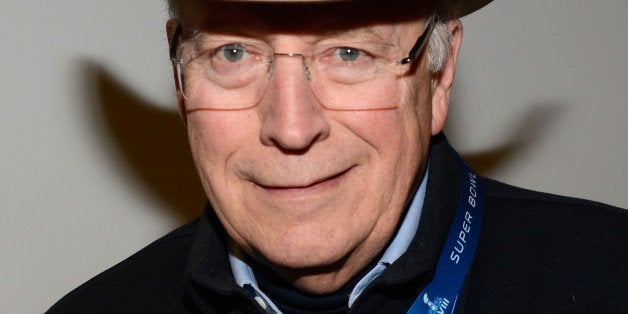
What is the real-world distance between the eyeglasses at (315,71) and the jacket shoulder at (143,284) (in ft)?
1.51

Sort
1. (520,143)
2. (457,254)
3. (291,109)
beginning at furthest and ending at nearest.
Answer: (520,143)
(457,254)
(291,109)

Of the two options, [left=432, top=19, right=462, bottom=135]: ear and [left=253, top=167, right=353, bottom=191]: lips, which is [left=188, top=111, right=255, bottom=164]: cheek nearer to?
[left=253, top=167, right=353, bottom=191]: lips

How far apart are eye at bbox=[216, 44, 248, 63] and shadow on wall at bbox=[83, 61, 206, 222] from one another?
698mm

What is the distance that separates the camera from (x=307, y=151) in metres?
1.73

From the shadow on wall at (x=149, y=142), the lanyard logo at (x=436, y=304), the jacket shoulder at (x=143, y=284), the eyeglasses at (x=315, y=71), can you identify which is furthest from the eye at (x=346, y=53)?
the shadow on wall at (x=149, y=142)

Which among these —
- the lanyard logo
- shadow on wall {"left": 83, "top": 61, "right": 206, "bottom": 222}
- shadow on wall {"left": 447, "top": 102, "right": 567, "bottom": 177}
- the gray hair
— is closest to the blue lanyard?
the lanyard logo

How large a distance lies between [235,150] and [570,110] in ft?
3.87

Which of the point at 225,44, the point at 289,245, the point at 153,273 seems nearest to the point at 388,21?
the point at 225,44

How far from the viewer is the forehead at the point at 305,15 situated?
1.69 meters

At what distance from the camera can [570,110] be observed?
2688mm

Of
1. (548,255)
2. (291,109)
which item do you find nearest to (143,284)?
(291,109)

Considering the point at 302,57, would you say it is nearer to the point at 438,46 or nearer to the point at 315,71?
the point at 315,71

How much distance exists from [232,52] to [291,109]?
0.19m

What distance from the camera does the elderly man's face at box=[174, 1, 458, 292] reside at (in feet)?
5.57
